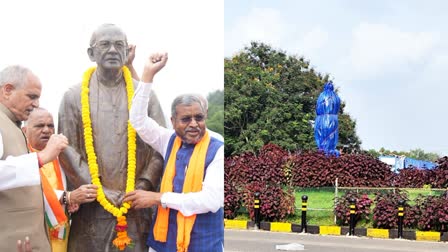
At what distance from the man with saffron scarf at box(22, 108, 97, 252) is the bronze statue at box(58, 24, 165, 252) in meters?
0.03

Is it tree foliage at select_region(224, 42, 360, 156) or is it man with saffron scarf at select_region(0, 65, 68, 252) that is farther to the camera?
tree foliage at select_region(224, 42, 360, 156)

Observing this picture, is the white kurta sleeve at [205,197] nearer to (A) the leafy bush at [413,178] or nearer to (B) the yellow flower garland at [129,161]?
(B) the yellow flower garland at [129,161]

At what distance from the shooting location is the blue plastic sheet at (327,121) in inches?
610

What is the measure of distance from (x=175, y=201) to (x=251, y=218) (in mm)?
8680

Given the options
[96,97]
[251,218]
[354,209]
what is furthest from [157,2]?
[251,218]

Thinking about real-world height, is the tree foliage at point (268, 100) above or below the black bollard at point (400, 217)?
above

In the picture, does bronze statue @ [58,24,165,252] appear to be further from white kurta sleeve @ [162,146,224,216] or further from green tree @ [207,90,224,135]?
green tree @ [207,90,224,135]

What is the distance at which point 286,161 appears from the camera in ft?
44.7

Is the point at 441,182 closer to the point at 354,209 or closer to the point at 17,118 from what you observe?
the point at 354,209

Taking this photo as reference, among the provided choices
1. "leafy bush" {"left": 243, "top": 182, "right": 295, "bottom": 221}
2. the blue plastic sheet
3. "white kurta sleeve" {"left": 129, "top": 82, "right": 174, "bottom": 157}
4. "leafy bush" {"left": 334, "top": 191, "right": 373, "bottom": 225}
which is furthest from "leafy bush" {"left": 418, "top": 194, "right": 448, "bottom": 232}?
"white kurta sleeve" {"left": 129, "top": 82, "right": 174, "bottom": 157}

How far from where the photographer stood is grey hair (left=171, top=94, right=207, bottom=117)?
9.29 ft

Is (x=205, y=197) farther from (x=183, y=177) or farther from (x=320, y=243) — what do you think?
(x=320, y=243)

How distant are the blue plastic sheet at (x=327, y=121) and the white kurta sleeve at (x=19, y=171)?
1306 cm

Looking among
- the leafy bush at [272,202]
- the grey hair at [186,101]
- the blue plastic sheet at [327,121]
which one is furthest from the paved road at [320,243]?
the grey hair at [186,101]
